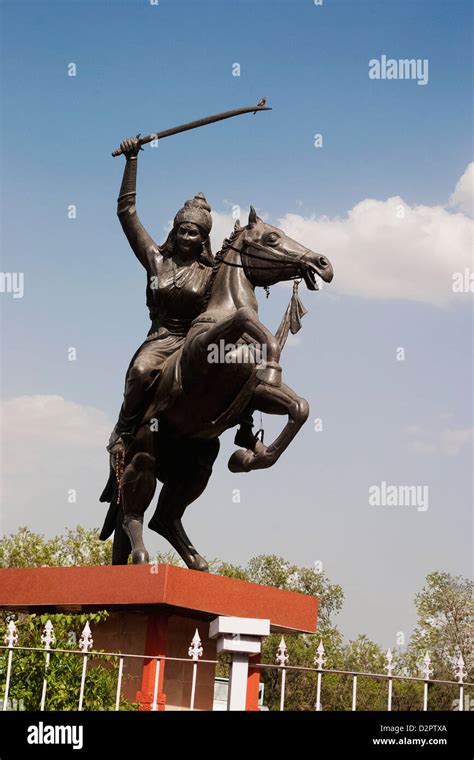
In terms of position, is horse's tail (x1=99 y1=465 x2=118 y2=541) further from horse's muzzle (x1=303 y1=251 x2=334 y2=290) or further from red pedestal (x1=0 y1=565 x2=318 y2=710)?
horse's muzzle (x1=303 y1=251 x2=334 y2=290)

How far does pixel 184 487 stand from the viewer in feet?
27.8

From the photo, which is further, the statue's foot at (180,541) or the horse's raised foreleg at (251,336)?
the statue's foot at (180,541)

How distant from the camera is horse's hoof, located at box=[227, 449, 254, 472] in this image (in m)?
7.63

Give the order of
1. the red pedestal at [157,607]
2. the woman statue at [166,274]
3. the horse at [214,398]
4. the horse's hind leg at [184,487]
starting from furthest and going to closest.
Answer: the horse's hind leg at [184,487]
the woman statue at [166,274]
the horse at [214,398]
the red pedestal at [157,607]

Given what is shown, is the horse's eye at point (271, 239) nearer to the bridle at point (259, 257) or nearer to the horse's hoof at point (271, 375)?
the bridle at point (259, 257)

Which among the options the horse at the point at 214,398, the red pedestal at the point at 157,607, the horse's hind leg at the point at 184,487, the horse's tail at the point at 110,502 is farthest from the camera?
the horse's tail at the point at 110,502

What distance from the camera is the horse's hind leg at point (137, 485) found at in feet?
26.5

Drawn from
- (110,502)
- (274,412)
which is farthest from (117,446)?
(274,412)

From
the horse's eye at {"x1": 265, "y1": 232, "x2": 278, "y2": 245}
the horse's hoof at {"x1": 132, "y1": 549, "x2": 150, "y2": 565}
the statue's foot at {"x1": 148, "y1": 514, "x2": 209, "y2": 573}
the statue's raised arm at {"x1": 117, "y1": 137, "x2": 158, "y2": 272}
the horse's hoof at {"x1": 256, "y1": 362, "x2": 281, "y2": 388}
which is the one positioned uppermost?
the statue's raised arm at {"x1": 117, "y1": 137, "x2": 158, "y2": 272}

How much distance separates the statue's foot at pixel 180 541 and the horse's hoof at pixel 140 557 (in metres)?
0.58

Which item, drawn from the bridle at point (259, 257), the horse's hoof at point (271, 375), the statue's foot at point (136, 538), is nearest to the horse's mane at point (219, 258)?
the bridle at point (259, 257)

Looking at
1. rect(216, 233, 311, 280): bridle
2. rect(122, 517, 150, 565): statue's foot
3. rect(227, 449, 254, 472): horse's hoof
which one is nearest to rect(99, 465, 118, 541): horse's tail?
rect(122, 517, 150, 565): statue's foot

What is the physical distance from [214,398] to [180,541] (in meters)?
1.52

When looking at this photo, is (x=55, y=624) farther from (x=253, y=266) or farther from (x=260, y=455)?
(x=253, y=266)
